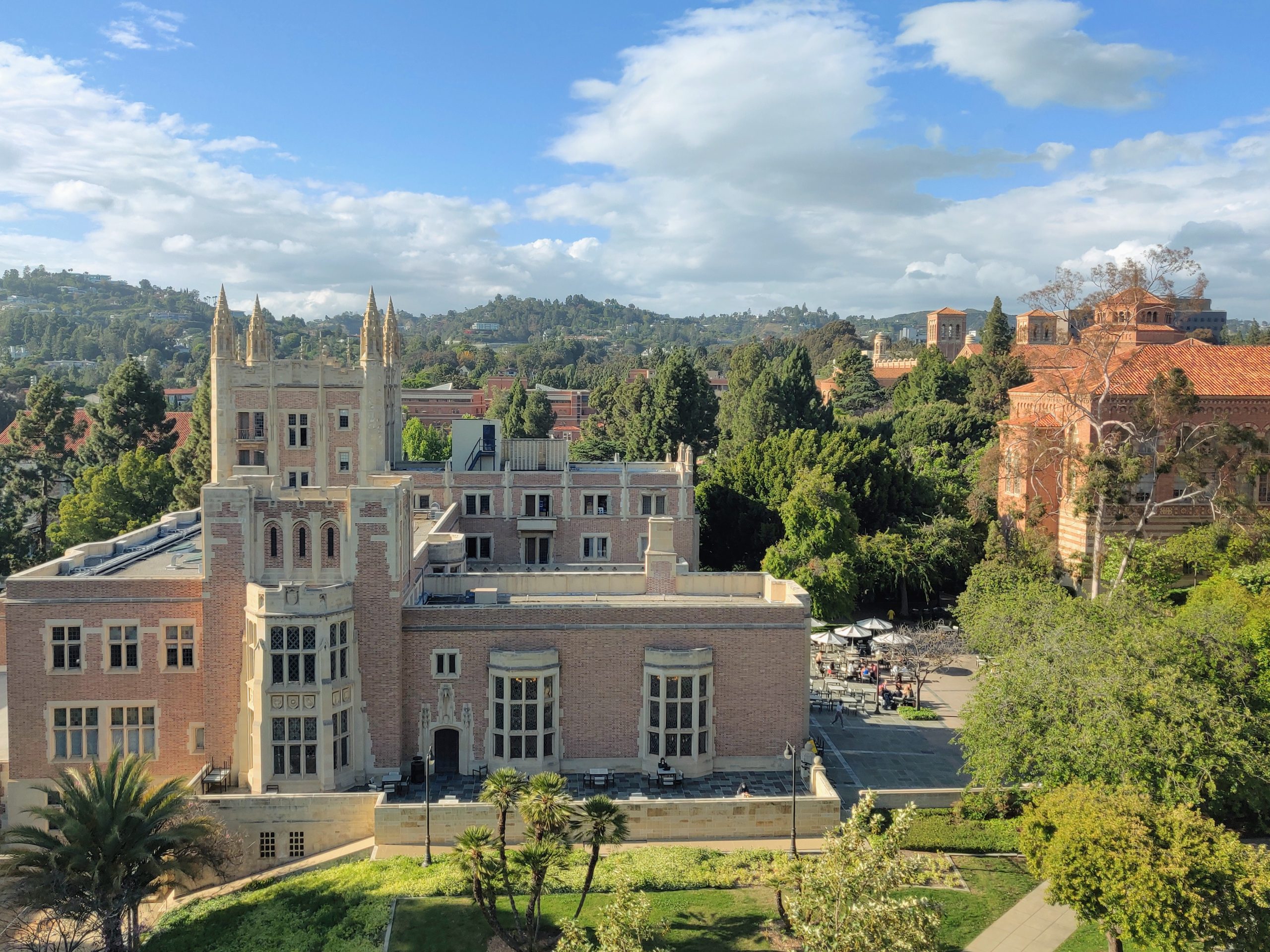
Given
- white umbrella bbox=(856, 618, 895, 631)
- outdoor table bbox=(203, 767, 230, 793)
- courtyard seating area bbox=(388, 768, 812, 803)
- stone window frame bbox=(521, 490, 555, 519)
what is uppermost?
stone window frame bbox=(521, 490, 555, 519)

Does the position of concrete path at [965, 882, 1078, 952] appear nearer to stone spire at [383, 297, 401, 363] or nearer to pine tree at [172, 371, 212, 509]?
stone spire at [383, 297, 401, 363]

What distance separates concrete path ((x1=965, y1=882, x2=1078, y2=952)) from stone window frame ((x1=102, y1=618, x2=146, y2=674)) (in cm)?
2731

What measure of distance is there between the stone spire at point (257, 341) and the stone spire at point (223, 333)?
908mm

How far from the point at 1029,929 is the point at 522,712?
16.8 m

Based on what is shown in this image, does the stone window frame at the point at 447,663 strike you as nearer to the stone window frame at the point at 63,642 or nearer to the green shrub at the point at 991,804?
the stone window frame at the point at 63,642

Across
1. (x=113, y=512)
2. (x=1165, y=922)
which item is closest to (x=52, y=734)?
(x=1165, y=922)

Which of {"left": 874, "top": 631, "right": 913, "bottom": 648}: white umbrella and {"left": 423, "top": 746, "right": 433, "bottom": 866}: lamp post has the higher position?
{"left": 874, "top": 631, "right": 913, "bottom": 648}: white umbrella

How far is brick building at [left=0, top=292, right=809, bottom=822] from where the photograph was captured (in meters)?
32.0

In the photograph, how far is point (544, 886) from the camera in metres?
27.0

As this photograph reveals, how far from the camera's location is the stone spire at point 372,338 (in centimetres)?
5362

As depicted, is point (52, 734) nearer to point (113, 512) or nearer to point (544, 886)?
point (544, 886)

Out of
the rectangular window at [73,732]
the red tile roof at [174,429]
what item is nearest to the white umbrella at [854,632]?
the rectangular window at [73,732]

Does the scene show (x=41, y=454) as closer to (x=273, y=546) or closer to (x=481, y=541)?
(x=481, y=541)

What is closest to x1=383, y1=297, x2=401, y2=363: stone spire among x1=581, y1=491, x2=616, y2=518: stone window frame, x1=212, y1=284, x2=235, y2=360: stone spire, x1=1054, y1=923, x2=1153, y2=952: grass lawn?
x1=212, y1=284, x2=235, y2=360: stone spire
